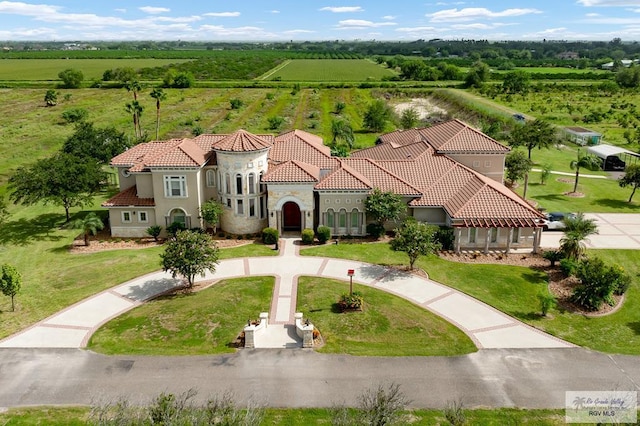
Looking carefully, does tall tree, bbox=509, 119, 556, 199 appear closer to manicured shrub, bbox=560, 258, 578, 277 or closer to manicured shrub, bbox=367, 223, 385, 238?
manicured shrub, bbox=560, 258, 578, 277

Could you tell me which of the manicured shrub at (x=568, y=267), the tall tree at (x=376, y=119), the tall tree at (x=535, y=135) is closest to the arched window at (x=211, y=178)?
the manicured shrub at (x=568, y=267)

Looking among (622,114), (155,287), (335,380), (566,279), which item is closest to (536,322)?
(566,279)

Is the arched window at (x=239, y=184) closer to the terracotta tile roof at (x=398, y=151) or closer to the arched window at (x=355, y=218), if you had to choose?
the arched window at (x=355, y=218)

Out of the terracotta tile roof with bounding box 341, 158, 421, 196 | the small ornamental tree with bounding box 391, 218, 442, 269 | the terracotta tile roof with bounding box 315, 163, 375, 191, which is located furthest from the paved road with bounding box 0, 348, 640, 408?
the terracotta tile roof with bounding box 341, 158, 421, 196

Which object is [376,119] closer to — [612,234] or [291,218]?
[291,218]

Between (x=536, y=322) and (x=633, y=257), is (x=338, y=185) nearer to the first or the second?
(x=536, y=322)

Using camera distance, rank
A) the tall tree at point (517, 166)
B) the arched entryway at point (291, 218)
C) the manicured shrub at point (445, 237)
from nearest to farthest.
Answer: the manicured shrub at point (445, 237) < the arched entryway at point (291, 218) < the tall tree at point (517, 166)
